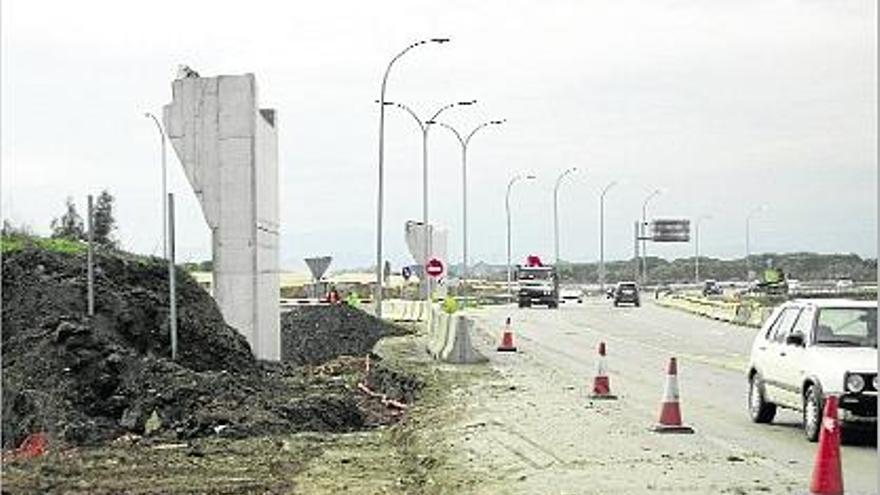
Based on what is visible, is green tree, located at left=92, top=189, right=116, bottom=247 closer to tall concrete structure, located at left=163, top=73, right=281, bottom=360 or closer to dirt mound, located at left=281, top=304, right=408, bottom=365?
dirt mound, located at left=281, top=304, right=408, bottom=365

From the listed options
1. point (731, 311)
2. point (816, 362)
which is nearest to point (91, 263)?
point (816, 362)

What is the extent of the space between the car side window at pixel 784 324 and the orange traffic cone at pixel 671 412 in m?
1.95

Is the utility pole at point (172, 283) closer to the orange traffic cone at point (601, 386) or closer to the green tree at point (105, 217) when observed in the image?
the orange traffic cone at point (601, 386)

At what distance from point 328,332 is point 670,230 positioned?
97572 millimetres

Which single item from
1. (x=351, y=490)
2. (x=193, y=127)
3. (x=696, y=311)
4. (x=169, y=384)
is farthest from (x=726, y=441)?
(x=696, y=311)

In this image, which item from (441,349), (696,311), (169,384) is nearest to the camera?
(169,384)

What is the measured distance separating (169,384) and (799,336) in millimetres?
8232

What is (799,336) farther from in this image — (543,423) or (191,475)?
(191,475)

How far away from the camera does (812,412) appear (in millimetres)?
16281

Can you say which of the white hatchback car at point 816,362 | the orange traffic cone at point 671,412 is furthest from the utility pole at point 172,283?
the white hatchback car at point 816,362

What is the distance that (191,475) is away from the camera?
13.5m

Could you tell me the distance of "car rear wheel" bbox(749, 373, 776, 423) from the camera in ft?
60.5

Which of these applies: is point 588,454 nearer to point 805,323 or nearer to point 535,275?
point 805,323

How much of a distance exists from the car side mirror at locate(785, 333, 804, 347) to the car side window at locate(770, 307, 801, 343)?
0.27 meters
